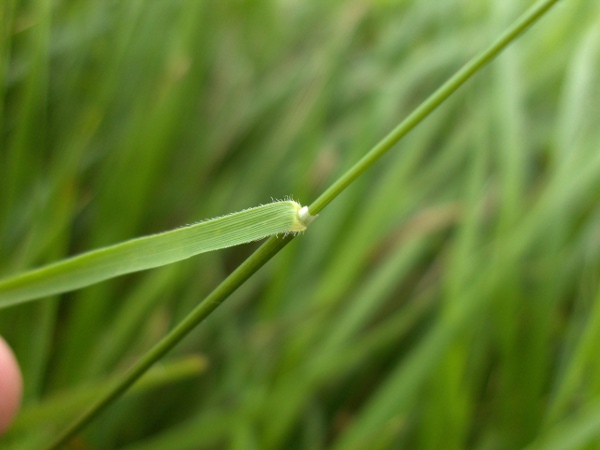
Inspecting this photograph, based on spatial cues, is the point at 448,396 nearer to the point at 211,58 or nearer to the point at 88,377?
the point at 88,377

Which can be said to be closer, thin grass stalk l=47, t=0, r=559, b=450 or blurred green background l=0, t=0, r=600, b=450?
thin grass stalk l=47, t=0, r=559, b=450

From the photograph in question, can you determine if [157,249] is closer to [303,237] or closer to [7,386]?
[7,386]

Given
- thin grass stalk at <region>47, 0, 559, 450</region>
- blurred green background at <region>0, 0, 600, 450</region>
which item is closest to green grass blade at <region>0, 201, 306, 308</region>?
thin grass stalk at <region>47, 0, 559, 450</region>

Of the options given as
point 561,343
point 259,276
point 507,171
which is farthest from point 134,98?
point 561,343

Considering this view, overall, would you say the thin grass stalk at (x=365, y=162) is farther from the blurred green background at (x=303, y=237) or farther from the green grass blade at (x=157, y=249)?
the blurred green background at (x=303, y=237)

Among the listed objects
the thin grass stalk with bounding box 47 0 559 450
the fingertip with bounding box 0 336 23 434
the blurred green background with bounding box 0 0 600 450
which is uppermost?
the blurred green background with bounding box 0 0 600 450

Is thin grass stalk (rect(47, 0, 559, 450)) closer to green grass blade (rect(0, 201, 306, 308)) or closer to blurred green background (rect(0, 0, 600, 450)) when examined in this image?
green grass blade (rect(0, 201, 306, 308))

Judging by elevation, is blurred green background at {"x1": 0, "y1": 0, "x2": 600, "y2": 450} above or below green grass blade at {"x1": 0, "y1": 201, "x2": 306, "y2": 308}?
above
